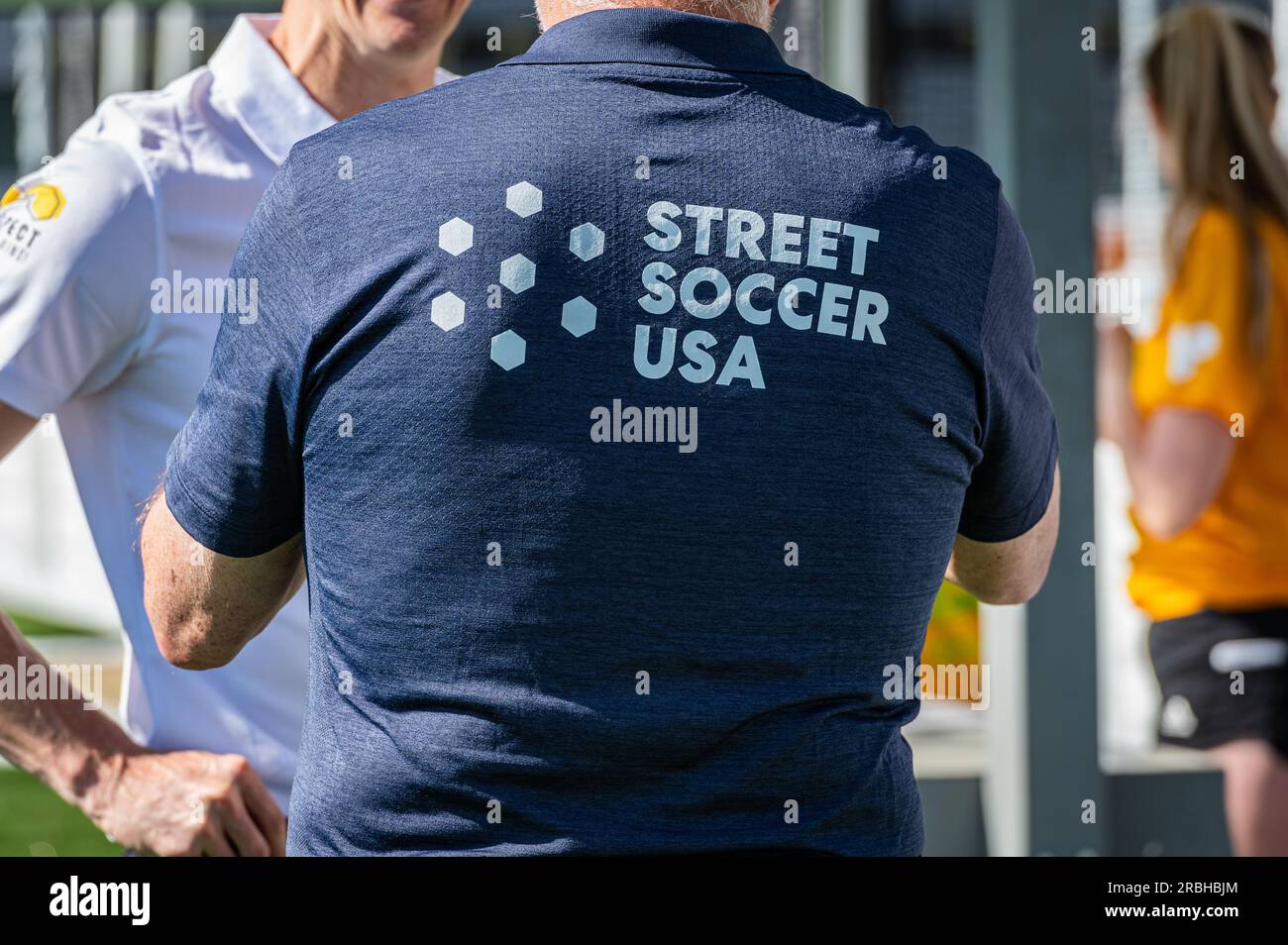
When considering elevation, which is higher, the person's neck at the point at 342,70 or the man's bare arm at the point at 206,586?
the person's neck at the point at 342,70

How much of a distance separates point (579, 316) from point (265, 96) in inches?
35.6

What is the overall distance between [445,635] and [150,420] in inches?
30.2

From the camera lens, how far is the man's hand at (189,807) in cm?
170

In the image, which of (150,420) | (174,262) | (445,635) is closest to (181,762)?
(150,420)

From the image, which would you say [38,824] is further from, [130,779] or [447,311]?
[447,311]

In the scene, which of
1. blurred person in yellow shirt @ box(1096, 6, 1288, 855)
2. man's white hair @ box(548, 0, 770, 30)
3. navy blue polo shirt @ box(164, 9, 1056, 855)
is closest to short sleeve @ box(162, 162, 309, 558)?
navy blue polo shirt @ box(164, 9, 1056, 855)

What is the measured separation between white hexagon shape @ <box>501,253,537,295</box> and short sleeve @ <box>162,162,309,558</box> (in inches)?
6.8

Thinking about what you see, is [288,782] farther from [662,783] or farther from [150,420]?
[662,783]

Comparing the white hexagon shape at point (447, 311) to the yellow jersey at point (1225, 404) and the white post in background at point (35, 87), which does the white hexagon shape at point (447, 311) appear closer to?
the yellow jersey at point (1225, 404)

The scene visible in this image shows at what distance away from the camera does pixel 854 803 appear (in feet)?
4.16

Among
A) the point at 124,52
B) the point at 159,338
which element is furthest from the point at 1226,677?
the point at 124,52

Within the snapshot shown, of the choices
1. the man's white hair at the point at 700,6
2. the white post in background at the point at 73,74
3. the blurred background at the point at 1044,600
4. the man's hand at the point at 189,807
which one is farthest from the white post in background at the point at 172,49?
the white post in background at the point at 73,74

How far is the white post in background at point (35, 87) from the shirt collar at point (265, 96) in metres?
7.23
